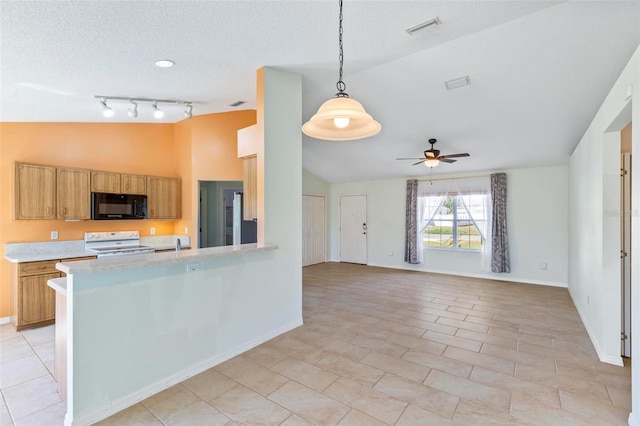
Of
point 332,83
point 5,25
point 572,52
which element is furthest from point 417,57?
point 5,25

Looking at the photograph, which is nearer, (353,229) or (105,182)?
(105,182)

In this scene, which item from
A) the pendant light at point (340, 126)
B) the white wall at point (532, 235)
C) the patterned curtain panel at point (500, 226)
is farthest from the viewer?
the patterned curtain panel at point (500, 226)

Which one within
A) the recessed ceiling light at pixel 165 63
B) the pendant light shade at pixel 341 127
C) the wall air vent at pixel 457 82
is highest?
the wall air vent at pixel 457 82

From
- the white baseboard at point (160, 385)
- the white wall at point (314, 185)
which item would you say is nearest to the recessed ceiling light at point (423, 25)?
the white baseboard at point (160, 385)

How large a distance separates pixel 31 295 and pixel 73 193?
4.42 ft

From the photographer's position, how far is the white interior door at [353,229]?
8445mm

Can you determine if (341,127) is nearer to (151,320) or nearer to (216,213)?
(151,320)

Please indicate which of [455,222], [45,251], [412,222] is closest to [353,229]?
[412,222]

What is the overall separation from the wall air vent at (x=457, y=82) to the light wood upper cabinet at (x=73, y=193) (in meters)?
4.92

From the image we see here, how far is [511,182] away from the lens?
6.29m

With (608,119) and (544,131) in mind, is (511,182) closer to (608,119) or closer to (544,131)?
(544,131)

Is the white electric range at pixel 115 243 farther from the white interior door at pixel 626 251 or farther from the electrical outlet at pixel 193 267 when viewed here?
the white interior door at pixel 626 251

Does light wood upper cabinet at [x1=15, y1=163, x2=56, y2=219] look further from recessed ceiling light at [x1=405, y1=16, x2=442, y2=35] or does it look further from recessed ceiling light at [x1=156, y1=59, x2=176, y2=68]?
recessed ceiling light at [x1=405, y1=16, x2=442, y2=35]

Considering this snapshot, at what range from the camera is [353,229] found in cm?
863
